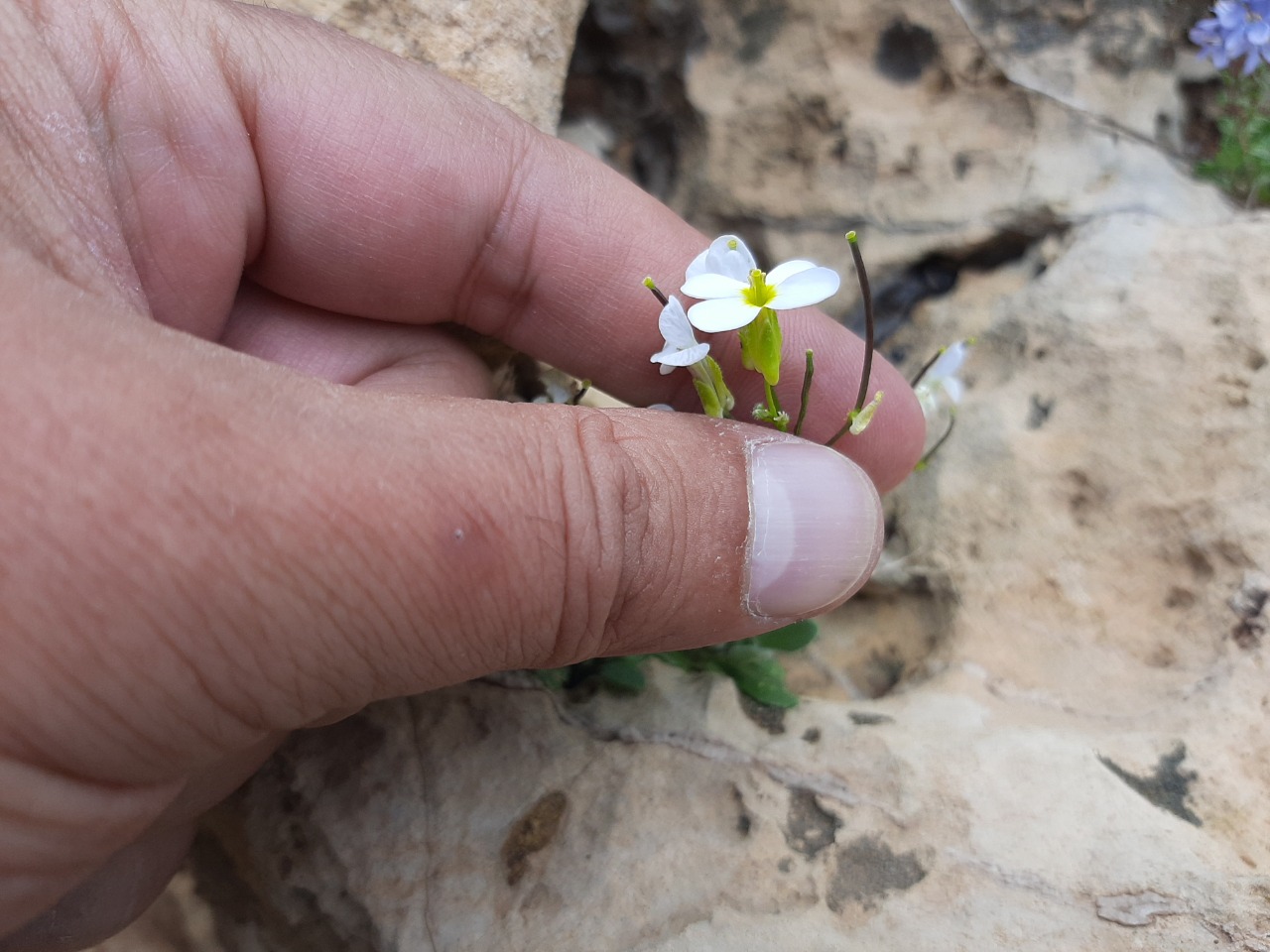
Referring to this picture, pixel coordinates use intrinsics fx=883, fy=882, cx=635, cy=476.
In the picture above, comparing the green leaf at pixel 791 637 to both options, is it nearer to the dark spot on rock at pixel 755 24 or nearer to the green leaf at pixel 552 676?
the green leaf at pixel 552 676

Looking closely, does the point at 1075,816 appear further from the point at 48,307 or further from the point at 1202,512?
the point at 48,307

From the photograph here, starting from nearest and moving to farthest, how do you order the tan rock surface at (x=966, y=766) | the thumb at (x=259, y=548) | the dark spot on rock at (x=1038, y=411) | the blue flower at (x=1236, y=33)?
the thumb at (x=259, y=548), the tan rock surface at (x=966, y=766), the dark spot on rock at (x=1038, y=411), the blue flower at (x=1236, y=33)

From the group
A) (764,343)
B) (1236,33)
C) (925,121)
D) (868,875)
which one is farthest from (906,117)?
(868,875)

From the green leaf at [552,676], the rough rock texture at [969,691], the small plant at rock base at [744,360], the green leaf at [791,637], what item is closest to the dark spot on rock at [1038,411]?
the rough rock texture at [969,691]

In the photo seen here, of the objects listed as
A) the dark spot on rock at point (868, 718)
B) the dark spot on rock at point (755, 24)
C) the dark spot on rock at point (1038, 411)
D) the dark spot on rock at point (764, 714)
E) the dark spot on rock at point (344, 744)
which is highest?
the dark spot on rock at point (755, 24)

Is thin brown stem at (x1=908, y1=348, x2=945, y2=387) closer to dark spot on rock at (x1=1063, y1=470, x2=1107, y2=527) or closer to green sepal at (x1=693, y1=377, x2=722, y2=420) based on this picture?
dark spot on rock at (x1=1063, y1=470, x2=1107, y2=527)

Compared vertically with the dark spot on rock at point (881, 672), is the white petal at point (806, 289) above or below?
above

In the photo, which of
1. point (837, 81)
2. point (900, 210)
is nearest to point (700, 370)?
point (900, 210)
